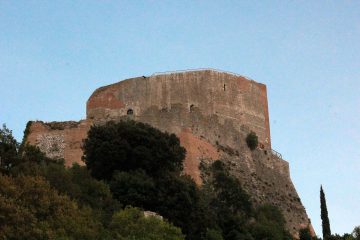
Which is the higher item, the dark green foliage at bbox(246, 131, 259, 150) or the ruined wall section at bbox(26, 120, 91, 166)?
the dark green foliage at bbox(246, 131, 259, 150)

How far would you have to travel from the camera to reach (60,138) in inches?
1658

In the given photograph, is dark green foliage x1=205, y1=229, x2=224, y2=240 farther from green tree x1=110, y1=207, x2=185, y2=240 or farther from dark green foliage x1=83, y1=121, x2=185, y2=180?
dark green foliage x1=83, y1=121, x2=185, y2=180

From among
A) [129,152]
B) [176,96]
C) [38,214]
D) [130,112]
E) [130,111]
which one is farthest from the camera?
[176,96]

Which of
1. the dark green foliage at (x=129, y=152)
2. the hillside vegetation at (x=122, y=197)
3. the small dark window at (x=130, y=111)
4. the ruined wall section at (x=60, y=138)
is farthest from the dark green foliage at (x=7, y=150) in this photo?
the small dark window at (x=130, y=111)

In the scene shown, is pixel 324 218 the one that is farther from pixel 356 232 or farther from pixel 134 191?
pixel 134 191

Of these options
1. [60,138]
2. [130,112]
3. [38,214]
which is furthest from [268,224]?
[38,214]

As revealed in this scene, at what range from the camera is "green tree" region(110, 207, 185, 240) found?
2611cm

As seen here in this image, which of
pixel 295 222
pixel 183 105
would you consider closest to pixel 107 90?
pixel 183 105

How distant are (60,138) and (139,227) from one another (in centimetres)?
1650

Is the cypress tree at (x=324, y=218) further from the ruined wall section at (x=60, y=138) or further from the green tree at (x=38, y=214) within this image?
the green tree at (x=38, y=214)

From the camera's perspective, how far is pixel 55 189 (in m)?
27.7

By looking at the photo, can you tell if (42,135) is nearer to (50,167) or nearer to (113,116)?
(113,116)

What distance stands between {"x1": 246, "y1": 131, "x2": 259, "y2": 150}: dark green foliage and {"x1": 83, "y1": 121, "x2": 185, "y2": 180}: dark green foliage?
1163cm

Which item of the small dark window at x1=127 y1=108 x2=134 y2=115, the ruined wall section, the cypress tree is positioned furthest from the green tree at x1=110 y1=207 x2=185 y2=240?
the small dark window at x1=127 y1=108 x2=134 y2=115
